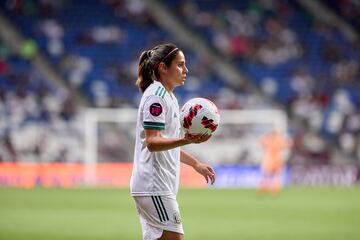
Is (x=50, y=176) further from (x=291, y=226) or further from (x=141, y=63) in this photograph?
(x=141, y=63)

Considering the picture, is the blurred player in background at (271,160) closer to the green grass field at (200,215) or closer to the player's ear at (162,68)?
the green grass field at (200,215)

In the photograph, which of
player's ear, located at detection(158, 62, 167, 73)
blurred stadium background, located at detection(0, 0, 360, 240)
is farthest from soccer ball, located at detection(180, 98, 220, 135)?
blurred stadium background, located at detection(0, 0, 360, 240)

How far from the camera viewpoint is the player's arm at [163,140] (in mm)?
5930

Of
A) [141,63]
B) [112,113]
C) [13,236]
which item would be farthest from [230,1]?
[141,63]

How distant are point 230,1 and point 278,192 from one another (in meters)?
11.5

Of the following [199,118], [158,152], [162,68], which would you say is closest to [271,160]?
[162,68]

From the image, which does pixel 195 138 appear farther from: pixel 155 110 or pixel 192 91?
pixel 192 91

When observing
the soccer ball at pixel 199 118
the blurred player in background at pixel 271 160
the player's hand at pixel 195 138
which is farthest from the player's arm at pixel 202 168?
the blurred player in background at pixel 271 160

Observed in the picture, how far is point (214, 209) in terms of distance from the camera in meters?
17.9

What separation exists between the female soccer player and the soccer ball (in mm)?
135

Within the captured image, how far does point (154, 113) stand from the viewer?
6105 millimetres

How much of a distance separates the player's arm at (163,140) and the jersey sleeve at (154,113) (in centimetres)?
4

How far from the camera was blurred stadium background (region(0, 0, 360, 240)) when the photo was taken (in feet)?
84.8

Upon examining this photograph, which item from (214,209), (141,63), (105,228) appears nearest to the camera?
(141,63)
